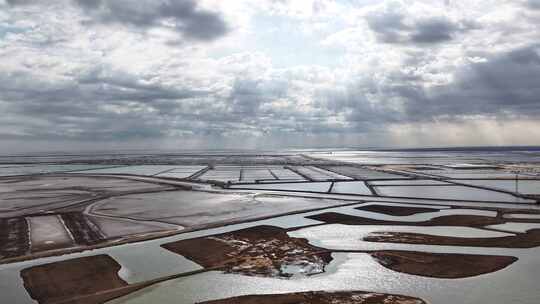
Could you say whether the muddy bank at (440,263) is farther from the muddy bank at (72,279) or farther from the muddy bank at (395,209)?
the muddy bank at (395,209)

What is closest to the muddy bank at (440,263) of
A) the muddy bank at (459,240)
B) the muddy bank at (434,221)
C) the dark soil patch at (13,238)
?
the muddy bank at (459,240)

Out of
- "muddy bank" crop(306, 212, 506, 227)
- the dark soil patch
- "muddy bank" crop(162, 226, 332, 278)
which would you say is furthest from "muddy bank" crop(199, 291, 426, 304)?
"muddy bank" crop(306, 212, 506, 227)

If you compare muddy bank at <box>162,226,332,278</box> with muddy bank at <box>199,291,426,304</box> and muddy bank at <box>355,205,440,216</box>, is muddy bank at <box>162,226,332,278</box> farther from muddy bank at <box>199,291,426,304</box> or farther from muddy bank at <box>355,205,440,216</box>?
muddy bank at <box>355,205,440,216</box>

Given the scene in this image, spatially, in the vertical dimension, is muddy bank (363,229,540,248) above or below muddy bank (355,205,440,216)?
below

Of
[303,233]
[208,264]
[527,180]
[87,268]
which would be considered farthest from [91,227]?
[527,180]

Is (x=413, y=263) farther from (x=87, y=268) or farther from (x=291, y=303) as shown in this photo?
(x=87, y=268)

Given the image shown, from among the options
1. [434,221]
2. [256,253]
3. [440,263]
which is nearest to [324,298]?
[256,253]
